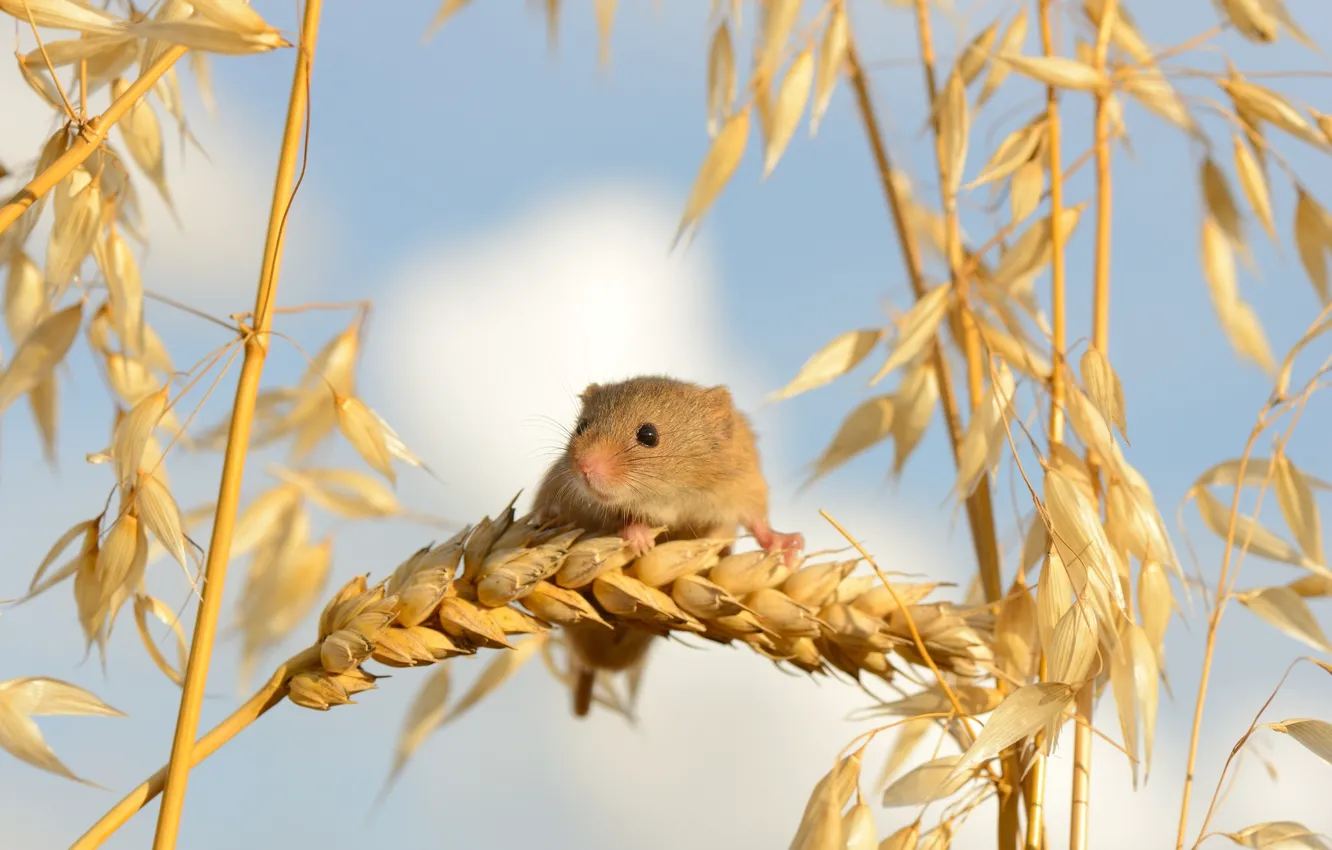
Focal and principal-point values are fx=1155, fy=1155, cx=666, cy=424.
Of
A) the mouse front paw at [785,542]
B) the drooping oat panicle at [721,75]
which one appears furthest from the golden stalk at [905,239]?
the mouse front paw at [785,542]

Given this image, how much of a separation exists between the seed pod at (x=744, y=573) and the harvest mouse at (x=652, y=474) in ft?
3.00

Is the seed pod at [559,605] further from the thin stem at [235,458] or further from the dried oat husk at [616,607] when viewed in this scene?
the thin stem at [235,458]

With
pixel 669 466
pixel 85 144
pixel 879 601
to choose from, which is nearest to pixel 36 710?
pixel 85 144

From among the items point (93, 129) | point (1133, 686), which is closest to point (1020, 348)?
point (1133, 686)

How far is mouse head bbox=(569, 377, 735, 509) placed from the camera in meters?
2.60

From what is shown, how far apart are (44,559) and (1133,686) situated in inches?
58.8

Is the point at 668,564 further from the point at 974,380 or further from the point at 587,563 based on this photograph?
the point at 974,380

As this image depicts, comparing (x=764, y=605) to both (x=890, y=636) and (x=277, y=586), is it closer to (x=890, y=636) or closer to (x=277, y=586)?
(x=890, y=636)

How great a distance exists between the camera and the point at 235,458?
1.31m

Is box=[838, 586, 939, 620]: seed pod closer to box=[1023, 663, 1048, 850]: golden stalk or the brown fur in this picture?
box=[1023, 663, 1048, 850]: golden stalk

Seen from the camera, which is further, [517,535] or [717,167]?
[717,167]

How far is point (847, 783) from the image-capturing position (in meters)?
1.52

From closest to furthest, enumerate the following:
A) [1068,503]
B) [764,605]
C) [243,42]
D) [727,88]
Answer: [243,42]
[1068,503]
[764,605]
[727,88]

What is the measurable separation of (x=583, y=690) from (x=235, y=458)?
Answer: 1581mm
